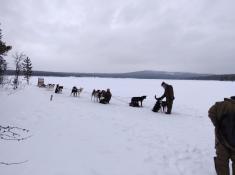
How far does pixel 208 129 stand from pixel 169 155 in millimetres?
3837

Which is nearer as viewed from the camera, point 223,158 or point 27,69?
point 223,158

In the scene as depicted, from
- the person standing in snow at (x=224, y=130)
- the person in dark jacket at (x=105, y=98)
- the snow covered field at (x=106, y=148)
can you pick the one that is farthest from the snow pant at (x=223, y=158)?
the person in dark jacket at (x=105, y=98)

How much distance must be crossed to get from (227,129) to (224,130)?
0.17 feet

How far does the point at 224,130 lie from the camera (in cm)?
403

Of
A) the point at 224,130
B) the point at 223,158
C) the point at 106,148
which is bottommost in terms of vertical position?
the point at 106,148

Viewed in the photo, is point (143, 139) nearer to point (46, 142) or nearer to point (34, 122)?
point (46, 142)

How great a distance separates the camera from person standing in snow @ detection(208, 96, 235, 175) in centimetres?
396

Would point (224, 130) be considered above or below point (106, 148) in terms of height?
above

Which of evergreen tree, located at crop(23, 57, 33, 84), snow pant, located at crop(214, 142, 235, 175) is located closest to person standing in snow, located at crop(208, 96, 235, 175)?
snow pant, located at crop(214, 142, 235, 175)

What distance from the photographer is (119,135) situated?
7539 millimetres

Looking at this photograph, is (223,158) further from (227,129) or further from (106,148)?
(106,148)

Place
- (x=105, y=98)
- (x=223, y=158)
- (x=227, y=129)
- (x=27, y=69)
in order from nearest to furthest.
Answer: (x=227, y=129) < (x=223, y=158) < (x=105, y=98) < (x=27, y=69)

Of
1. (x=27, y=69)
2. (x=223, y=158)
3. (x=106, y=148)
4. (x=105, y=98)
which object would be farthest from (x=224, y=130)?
(x=27, y=69)

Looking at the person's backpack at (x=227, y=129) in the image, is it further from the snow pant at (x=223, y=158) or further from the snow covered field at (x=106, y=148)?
the snow covered field at (x=106, y=148)
